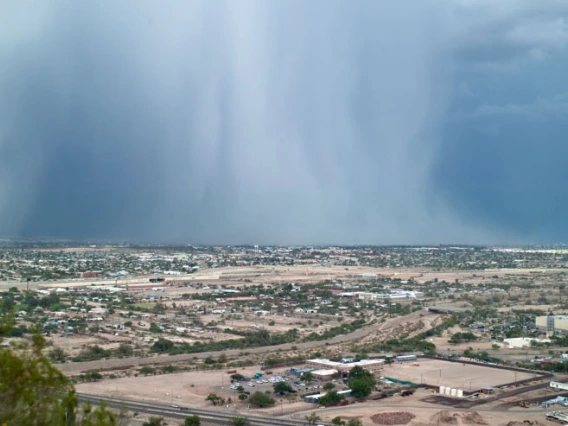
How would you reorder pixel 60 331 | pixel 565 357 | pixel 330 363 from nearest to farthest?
pixel 330 363
pixel 565 357
pixel 60 331

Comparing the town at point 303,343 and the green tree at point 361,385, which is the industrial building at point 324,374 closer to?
the town at point 303,343

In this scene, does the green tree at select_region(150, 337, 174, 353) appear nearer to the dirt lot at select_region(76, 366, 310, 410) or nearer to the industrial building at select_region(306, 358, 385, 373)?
the dirt lot at select_region(76, 366, 310, 410)

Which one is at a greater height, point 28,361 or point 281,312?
point 28,361

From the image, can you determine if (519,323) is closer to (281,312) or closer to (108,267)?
(281,312)

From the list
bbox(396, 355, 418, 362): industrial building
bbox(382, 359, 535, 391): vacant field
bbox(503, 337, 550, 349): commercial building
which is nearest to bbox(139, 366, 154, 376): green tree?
bbox(382, 359, 535, 391): vacant field

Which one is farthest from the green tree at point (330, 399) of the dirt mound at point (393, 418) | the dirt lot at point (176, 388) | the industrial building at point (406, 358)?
the industrial building at point (406, 358)

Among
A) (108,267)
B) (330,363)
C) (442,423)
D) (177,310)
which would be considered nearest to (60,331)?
(177,310)

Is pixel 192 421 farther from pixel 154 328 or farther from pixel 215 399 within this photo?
pixel 154 328
